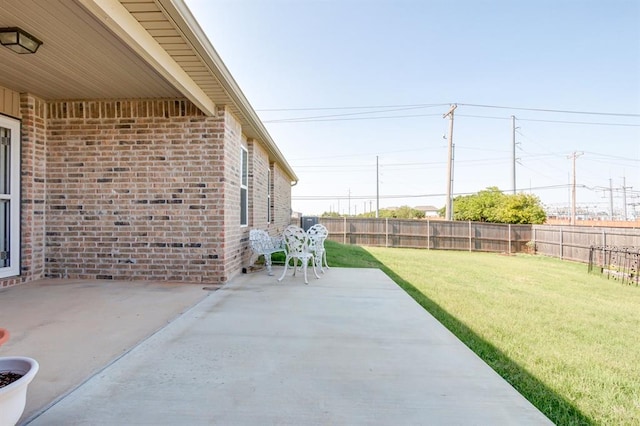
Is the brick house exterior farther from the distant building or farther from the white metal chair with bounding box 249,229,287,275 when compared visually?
the distant building

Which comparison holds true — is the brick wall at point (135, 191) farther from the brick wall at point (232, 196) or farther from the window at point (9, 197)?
the window at point (9, 197)

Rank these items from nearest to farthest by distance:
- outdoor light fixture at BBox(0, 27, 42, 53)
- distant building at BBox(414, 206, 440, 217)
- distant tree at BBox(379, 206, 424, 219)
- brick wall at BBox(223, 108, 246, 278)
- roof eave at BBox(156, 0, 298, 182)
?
roof eave at BBox(156, 0, 298, 182) → outdoor light fixture at BBox(0, 27, 42, 53) → brick wall at BBox(223, 108, 246, 278) → distant tree at BBox(379, 206, 424, 219) → distant building at BBox(414, 206, 440, 217)

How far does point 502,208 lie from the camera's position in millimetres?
17609

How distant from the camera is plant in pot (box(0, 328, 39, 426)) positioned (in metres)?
1.30

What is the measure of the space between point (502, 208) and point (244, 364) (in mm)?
18588

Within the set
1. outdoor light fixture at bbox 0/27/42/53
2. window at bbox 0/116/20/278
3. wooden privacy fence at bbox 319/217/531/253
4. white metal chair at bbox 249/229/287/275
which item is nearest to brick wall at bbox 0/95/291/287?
window at bbox 0/116/20/278

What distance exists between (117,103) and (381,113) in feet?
71.7

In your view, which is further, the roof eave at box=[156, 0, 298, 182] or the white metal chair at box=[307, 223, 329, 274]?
the white metal chair at box=[307, 223, 329, 274]

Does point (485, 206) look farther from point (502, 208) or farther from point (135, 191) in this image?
point (135, 191)

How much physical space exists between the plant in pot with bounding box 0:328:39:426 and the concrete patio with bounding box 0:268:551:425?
30cm

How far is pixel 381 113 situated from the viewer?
24641 millimetres

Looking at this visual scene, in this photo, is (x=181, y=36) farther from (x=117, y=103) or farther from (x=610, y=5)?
(x=610, y=5)

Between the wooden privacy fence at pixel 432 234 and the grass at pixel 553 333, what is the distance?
8.13 meters

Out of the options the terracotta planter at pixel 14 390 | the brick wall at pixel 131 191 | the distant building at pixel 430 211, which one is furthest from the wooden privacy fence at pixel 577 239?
the distant building at pixel 430 211
